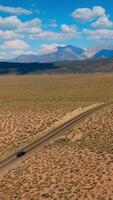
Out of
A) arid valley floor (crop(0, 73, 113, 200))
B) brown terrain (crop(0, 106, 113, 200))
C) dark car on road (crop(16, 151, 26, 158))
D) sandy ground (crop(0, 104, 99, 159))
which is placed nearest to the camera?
brown terrain (crop(0, 106, 113, 200))

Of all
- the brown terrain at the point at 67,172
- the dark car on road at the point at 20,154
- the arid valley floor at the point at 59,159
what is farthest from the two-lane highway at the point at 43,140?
the brown terrain at the point at 67,172

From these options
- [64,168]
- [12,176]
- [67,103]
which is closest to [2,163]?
[12,176]

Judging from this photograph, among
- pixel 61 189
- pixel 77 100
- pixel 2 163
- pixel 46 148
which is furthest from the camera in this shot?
pixel 77 100

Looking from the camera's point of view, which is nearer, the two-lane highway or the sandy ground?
the two-lane highway

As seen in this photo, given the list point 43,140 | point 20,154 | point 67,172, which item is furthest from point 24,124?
point 67,172

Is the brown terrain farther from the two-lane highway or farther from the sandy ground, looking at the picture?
the sandy ground

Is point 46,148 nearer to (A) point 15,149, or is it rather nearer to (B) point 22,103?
(A) point 15,149

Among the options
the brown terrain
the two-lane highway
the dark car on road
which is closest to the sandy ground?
the two-lane highway

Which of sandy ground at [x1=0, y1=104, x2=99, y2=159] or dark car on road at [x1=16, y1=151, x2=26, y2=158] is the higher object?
sandy ground at [x1=0, y1=104, x2=99, y2=159]

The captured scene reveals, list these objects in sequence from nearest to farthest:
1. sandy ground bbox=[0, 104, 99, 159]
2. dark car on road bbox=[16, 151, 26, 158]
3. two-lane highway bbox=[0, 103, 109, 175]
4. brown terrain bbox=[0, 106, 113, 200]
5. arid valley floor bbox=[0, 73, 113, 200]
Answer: brown terrain bbox=[0, 106, 113, 200]
arid valley floor bbox=[0, 73, 113, 200]
two-lane highway bbox=[0, 103, 109, 175]
dark car on road bbox=[16, 151, 26, 158]
sandy ground bbox=[0, 104, 99, 159]
